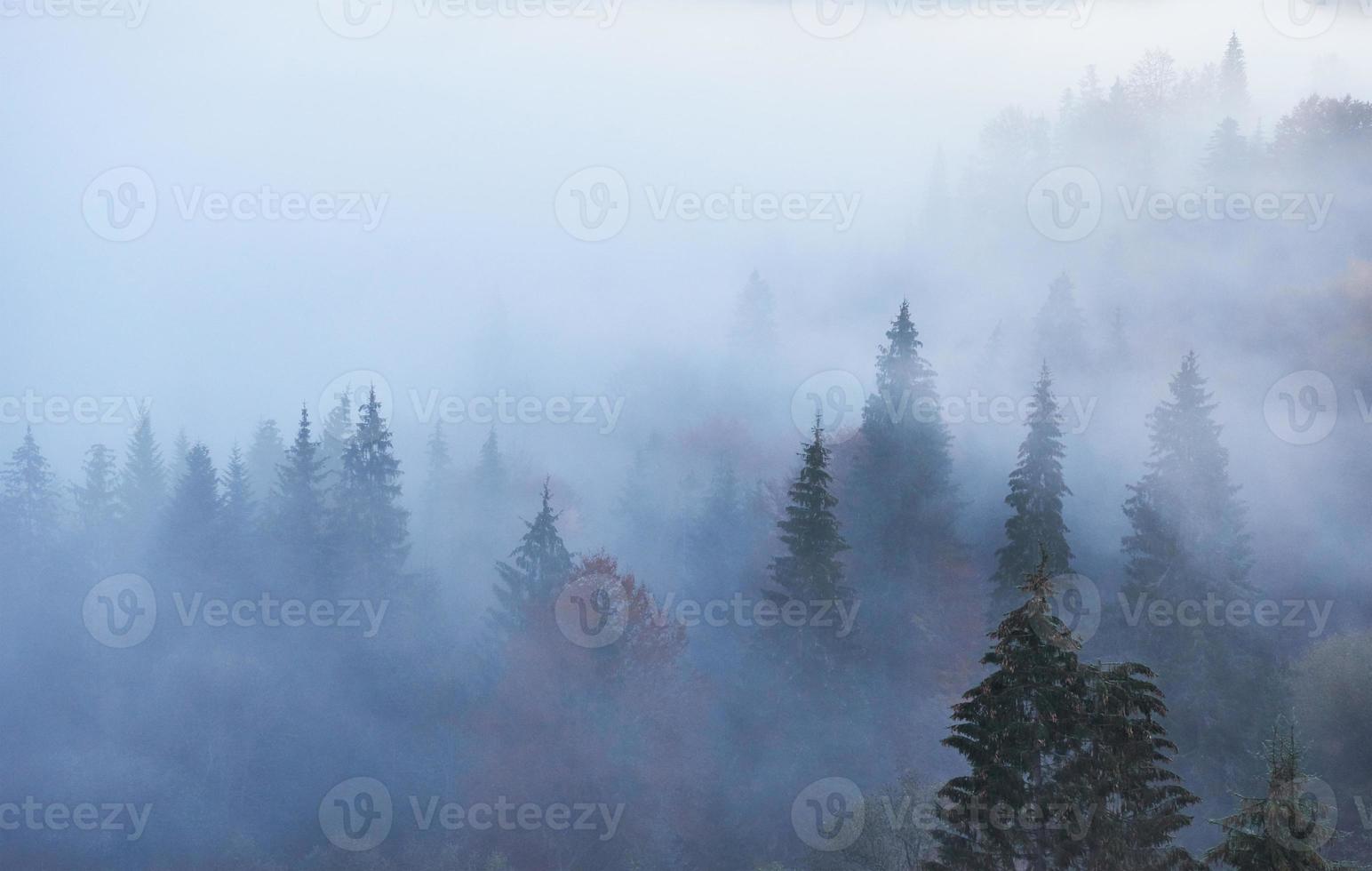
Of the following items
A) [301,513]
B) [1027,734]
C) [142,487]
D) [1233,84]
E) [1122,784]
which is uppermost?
[1233,84]

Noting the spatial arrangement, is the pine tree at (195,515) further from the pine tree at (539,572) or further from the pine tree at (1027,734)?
the pine tree at (1027,734)

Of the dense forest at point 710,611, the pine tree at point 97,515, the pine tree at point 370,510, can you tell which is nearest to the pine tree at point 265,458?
the dense forest at point 710,611

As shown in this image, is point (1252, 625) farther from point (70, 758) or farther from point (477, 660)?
point (70, 758)

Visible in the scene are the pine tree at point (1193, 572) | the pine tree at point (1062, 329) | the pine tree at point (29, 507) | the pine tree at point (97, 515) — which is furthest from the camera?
the pine tree at point (1062, 329)

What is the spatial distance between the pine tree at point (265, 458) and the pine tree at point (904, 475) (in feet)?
131

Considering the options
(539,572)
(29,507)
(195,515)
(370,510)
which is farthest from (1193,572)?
(29,507)

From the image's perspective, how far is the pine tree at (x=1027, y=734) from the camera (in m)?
19.8

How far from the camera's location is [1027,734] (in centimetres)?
1994

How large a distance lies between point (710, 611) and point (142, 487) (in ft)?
119

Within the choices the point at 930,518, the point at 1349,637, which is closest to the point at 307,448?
the point at 930,518

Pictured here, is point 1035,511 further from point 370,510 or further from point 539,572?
point 370,510

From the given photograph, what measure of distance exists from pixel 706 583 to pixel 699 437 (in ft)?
57.6

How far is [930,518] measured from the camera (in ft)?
174

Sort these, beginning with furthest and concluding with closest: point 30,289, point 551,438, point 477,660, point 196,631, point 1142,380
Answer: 1. point 30,289
2. point 551,438
3. point 1142,380
4. point 196,631
5. point 477,660
